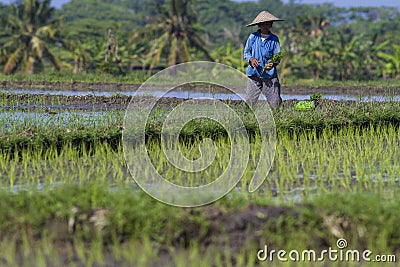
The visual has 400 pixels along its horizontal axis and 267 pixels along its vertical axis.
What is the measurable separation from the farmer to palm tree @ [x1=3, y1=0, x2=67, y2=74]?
14.2 metres

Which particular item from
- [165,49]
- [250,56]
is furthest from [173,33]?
[250,56]

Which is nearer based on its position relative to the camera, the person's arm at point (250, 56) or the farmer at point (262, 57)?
the person's arm at point (250, 56)

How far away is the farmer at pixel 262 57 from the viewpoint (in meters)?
6.61

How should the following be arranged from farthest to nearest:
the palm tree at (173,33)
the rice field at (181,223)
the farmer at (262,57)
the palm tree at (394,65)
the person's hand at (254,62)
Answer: the palm tree at (173,33)
the palm tree at (394,65)
the farmer at (262,57)
the person's hand at (254,62)
the rice field at (181,223)

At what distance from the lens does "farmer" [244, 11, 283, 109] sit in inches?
260

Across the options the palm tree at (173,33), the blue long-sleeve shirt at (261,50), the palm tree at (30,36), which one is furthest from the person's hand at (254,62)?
the palm tree at (173,33)

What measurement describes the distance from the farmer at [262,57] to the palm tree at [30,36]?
46.7 feet

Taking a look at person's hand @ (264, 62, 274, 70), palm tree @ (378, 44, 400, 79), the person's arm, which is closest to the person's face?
the person's arm

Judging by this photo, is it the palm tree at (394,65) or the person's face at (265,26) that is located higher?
the person's face at (265,26)

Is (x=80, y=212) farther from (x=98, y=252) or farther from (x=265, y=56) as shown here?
(x=265, y=56)

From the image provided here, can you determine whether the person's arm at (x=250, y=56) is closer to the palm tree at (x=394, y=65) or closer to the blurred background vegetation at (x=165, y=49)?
the blurred background vegetation at (x=165, y=49)

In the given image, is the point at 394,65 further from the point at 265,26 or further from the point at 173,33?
the point at 265,26

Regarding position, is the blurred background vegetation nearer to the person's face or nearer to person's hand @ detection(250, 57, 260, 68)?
the person's face

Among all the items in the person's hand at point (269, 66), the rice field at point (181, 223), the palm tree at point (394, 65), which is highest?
the person's hand at point (269, 66)
